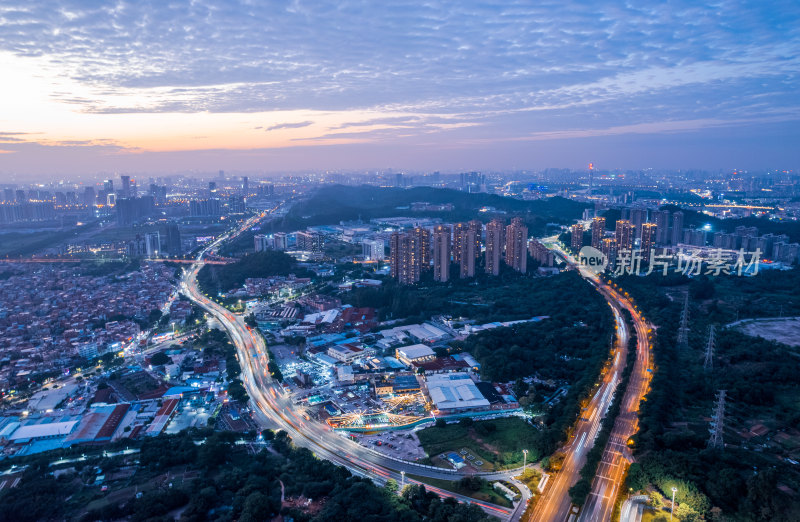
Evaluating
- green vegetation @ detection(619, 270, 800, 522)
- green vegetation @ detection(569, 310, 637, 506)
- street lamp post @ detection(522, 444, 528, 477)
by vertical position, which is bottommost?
street lamp post @ detection(522, 444, 528, 477)

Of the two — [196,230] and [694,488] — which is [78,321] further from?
[196,230]

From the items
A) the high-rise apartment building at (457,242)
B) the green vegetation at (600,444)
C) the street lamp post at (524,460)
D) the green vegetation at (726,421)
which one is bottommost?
the street lamp post at (524,460)

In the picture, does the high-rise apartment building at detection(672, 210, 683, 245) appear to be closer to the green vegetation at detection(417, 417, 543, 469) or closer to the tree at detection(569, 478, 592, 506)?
the green vegetation at detection(417, 417, 543, 469)

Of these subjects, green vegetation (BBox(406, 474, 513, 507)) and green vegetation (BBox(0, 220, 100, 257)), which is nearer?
green vegetation (BBox(406, 474, 513, 507))

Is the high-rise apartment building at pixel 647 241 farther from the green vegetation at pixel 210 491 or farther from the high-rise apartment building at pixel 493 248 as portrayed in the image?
the green vegetation at pixel 210 491

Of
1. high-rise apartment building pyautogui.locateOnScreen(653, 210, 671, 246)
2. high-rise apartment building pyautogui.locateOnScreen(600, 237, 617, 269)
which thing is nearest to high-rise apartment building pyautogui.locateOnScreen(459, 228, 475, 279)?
high-rise apartment building pyautogui.locateOnScreen(600, 237, 617, 269)

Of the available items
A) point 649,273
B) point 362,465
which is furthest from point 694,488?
point 649,273

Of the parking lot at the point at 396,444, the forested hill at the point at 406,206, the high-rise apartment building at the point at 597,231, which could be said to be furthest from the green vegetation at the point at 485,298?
the forested hill at the point at 406,206
